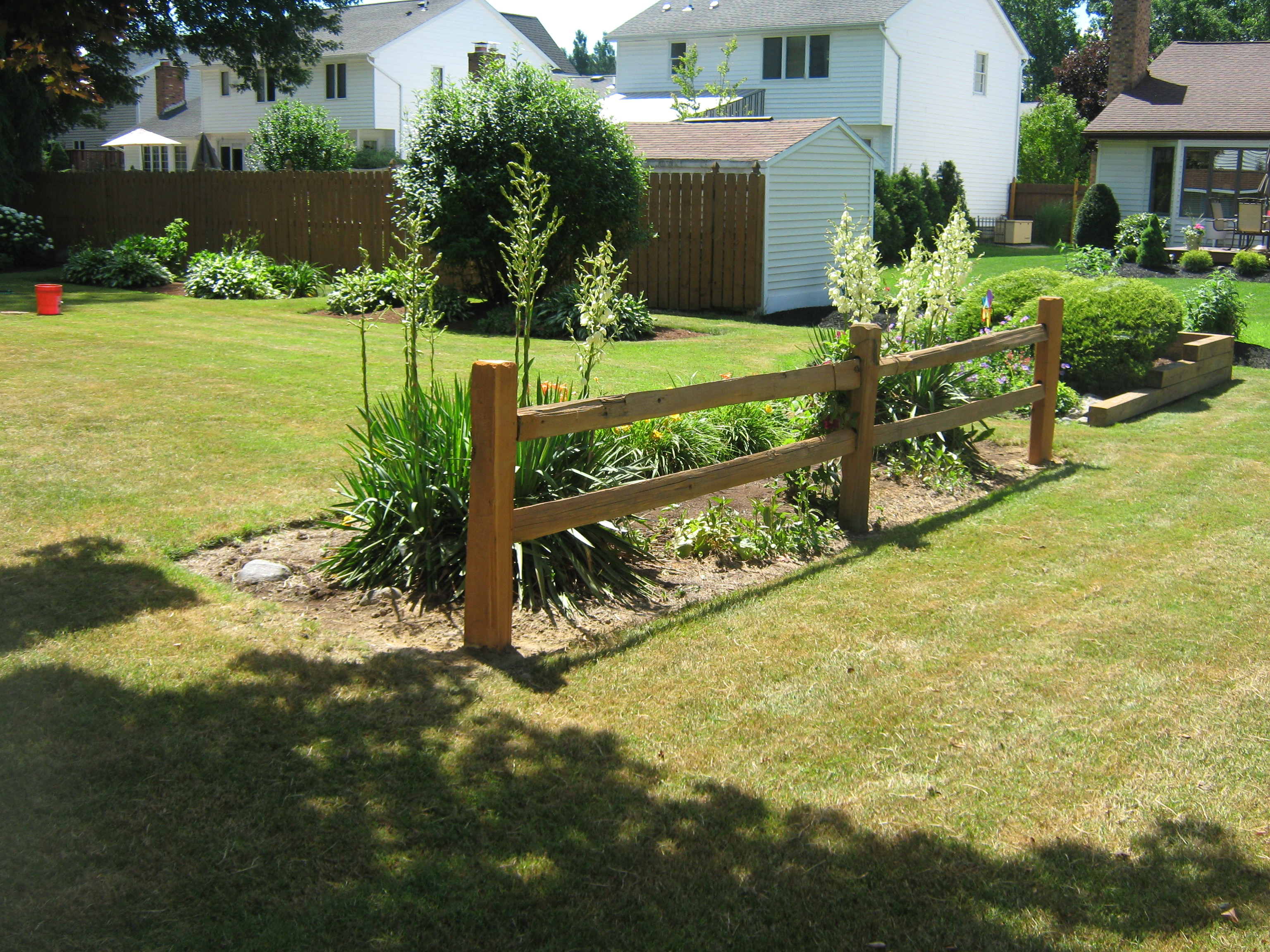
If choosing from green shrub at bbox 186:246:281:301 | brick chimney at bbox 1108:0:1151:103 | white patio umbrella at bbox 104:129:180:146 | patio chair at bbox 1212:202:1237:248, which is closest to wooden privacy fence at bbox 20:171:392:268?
green shrub at bbox 186:246:281:301

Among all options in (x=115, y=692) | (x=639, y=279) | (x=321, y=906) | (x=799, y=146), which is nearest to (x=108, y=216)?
(x=639, y=279)

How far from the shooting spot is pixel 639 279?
1814 centimetres

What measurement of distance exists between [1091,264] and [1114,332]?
5048 mm

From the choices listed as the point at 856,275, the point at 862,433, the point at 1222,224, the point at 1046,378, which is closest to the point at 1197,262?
the point at 1222,224

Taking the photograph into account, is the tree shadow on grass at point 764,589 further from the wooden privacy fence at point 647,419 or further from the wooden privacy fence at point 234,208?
the wooden privacy fence at point 234,208

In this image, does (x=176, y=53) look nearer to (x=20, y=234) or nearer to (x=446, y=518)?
(x=20, y=234)

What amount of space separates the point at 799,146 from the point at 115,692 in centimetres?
1546

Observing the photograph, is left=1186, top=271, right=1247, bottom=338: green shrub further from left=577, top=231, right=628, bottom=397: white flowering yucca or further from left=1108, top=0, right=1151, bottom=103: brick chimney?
left=1108, top=0, right=1151, bottom=103: brick chimney

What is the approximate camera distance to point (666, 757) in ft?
12.7

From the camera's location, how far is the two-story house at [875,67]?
32.2m

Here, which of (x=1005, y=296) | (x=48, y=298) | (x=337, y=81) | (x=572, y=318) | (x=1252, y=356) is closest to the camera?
(x=1005, y=296)

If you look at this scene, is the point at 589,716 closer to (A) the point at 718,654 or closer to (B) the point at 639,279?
(A) the point at 718,654

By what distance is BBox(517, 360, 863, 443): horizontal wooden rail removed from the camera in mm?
4719

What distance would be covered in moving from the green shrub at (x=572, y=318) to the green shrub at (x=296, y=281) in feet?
18.2
